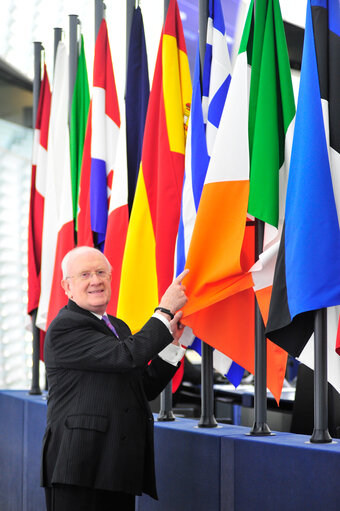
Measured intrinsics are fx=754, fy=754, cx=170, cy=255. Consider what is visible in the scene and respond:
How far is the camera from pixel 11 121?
7203 millimetres

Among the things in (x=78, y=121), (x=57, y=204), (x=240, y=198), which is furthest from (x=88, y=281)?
(x=78, y=121)

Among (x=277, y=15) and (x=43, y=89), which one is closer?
(x=277, y=15)

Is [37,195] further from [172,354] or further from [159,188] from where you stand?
[172,354]

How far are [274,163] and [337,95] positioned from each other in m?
0.35

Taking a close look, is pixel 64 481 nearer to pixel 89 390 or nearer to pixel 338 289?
pixel 89 390

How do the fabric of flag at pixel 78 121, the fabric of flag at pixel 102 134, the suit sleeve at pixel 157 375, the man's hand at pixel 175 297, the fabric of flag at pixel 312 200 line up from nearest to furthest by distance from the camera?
the fabric of flag at pixel 312 200 → the man's hand at pixel 175 297 → the suit sleeve at pixel 157 375 → the fabric of flag at pixel 102 134 → the fabric of flag at pixel 78 121

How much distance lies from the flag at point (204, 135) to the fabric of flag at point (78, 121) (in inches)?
52.0

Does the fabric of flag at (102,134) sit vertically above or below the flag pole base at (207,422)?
above

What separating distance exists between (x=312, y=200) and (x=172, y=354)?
82cm

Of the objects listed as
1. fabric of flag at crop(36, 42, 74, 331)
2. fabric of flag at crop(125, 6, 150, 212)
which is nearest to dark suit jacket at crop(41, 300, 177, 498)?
fabric of flag at crop(125, 6, 150, 212)

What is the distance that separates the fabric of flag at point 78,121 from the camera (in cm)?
443

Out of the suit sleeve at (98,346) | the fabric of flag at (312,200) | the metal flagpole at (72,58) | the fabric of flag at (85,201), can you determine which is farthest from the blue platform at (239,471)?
the metal flagpole at (72,58)

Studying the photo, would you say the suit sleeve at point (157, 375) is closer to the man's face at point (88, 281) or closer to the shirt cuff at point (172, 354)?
the shirt cuff at point (172, 354)

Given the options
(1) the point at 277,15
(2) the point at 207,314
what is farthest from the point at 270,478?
(1) the point at 277,15
